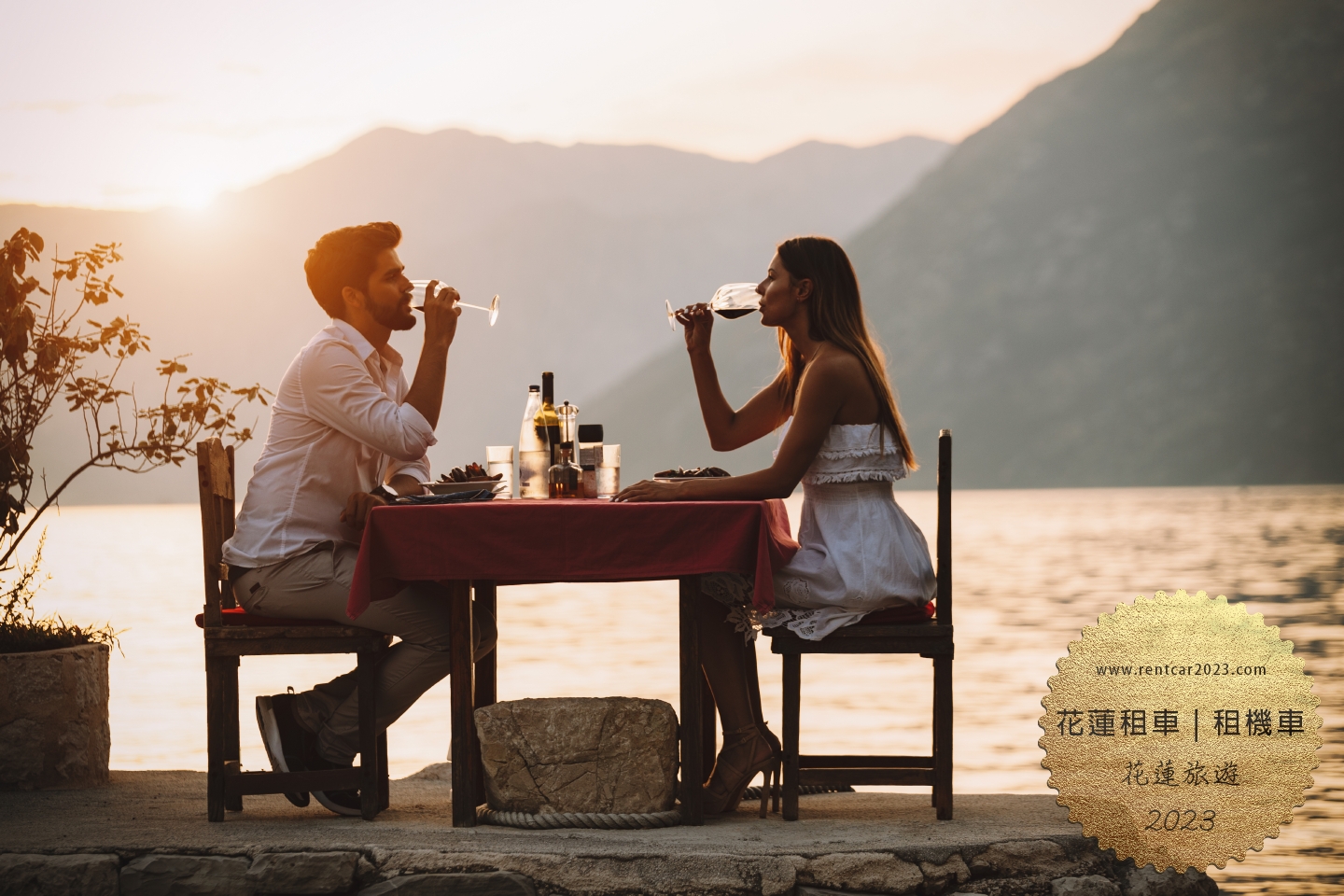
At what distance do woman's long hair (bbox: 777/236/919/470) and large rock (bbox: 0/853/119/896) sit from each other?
1958mm

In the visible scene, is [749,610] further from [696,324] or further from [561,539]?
[696,324]

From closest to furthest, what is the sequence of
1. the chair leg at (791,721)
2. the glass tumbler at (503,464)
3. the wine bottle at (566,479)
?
the chair leg at (791,721) < the wine bottle at (566,479) < the glass tumbler at (503,464)

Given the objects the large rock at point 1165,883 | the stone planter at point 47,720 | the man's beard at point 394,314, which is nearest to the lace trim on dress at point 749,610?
the large rock at point 1165,883

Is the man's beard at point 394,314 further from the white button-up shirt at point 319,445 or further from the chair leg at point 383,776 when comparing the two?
the chair leg at point 383,776

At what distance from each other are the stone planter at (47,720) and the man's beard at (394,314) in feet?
4.38

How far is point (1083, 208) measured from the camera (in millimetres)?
87125

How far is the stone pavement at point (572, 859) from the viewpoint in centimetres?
277

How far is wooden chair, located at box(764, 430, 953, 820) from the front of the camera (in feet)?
9.94

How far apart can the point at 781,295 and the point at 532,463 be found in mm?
751

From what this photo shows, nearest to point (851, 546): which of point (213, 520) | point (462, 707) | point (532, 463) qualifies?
point (532, 463)

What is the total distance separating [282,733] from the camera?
319 cm

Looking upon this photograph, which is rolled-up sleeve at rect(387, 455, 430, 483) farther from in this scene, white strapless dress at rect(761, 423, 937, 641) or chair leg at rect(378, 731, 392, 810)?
white strapless dress at rect(761, 423, 937, 641)

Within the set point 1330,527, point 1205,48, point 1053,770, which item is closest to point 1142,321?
point 1205,48

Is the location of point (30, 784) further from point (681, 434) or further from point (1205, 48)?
point (1205, 48)
